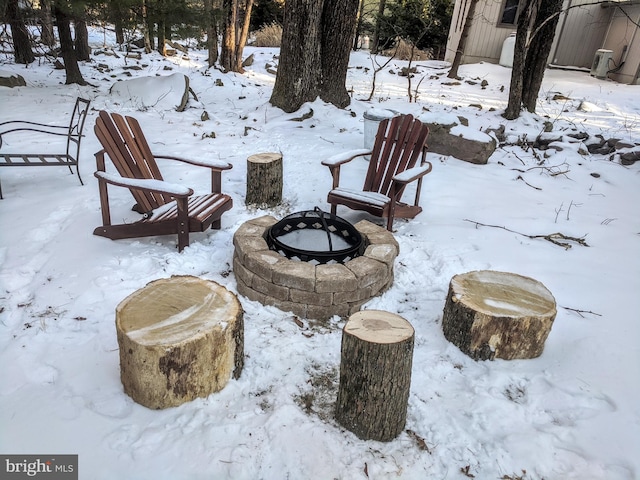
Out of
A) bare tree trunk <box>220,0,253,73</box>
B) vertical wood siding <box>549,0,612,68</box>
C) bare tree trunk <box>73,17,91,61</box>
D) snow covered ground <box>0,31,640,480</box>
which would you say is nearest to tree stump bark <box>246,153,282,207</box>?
snow covered ground <box>0,31,640,480</box>

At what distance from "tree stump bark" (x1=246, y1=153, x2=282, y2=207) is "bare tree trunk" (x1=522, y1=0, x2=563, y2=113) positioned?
5.07 meters

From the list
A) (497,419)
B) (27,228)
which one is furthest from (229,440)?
(27,228)

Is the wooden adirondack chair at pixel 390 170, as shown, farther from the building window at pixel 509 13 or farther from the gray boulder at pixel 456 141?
the building window at pixel 509 13

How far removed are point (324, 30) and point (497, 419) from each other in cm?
646

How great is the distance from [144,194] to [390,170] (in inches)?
87.6

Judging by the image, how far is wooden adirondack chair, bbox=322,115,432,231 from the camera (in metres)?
3.67

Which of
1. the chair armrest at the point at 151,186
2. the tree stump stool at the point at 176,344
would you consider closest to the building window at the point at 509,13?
the chair armrest at the point at 151,186

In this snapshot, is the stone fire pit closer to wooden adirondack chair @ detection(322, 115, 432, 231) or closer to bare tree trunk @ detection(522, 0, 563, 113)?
wooden adirondack chair @ detection(322, 115, 432, 231)

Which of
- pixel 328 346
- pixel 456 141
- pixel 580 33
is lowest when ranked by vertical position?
pixel 328 346

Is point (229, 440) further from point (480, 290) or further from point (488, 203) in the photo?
point (488, 203)

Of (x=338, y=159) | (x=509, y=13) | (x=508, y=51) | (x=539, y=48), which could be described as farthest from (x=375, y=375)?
(x=509, y=13)

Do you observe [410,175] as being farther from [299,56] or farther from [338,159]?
[299,56]

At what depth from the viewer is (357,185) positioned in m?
4.84

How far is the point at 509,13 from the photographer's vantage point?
1147 cm
